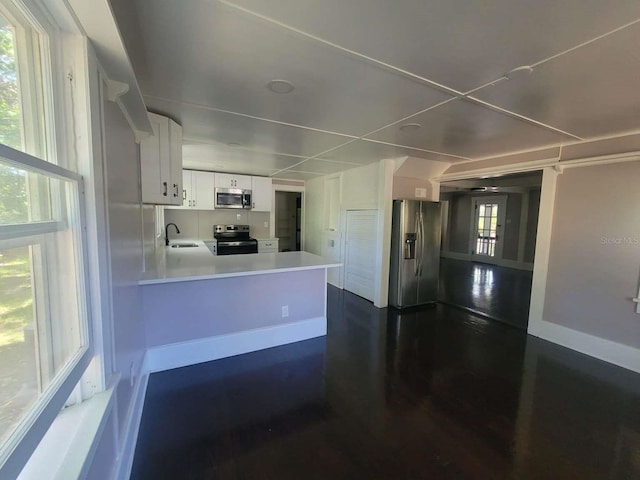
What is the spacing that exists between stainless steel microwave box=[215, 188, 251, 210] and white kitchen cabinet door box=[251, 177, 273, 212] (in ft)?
0.45

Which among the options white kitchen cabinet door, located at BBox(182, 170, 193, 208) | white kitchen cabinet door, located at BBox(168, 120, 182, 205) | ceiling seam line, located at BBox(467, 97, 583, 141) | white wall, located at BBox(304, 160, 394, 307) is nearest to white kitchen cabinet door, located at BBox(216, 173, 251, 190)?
white kitchen cabinet door, located at BBox(182, 170, 193, 208)

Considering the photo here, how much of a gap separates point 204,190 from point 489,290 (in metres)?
5.98

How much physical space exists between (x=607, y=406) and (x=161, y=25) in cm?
392

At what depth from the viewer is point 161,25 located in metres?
1.27

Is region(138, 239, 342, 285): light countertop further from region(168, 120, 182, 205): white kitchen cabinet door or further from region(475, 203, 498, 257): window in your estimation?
region(475, 203, 498, 257): window

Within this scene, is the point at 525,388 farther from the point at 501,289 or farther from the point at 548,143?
the point at 501,289

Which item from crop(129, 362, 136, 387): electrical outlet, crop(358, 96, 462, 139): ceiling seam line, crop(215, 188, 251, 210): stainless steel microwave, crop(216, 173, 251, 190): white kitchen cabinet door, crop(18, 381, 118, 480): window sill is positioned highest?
crop(358, 96, 462, 139): ceiling seam line

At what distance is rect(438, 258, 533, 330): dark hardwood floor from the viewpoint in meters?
4.24

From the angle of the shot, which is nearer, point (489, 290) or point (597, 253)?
point (597, 253)

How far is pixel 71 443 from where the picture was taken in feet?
3.00

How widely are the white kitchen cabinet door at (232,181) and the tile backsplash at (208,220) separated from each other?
0.64 m

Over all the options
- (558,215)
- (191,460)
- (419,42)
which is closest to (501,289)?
(558,215)

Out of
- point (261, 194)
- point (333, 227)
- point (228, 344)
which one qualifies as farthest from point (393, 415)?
point (261, 194)

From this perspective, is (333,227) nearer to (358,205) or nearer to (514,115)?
(358,205)
